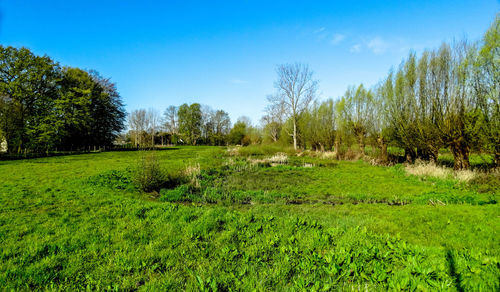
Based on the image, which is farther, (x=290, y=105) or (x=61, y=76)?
(x=290, y=105)

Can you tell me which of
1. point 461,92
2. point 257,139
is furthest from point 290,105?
point 257,139

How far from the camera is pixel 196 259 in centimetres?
402

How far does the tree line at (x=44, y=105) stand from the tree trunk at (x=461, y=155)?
39505 millimetres

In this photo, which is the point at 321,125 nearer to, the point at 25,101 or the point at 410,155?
the point at 410,155

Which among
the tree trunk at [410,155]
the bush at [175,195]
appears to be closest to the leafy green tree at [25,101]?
the bush at [175,195]

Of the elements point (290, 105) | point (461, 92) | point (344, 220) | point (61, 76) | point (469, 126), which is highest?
point (61, 76)

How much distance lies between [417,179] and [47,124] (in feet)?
126

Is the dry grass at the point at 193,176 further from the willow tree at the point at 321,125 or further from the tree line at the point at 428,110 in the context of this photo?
the willow tree at the point at 321,125

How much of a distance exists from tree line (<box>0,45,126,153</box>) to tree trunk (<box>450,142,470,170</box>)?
3951 centimetres

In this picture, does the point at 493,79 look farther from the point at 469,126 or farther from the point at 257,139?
the point at 257,139

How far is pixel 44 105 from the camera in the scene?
2875 cm

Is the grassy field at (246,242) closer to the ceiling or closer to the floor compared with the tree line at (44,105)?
closer to the floor

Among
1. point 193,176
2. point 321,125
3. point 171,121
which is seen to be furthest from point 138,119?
point 193,176

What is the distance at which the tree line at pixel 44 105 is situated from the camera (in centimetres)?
2502
